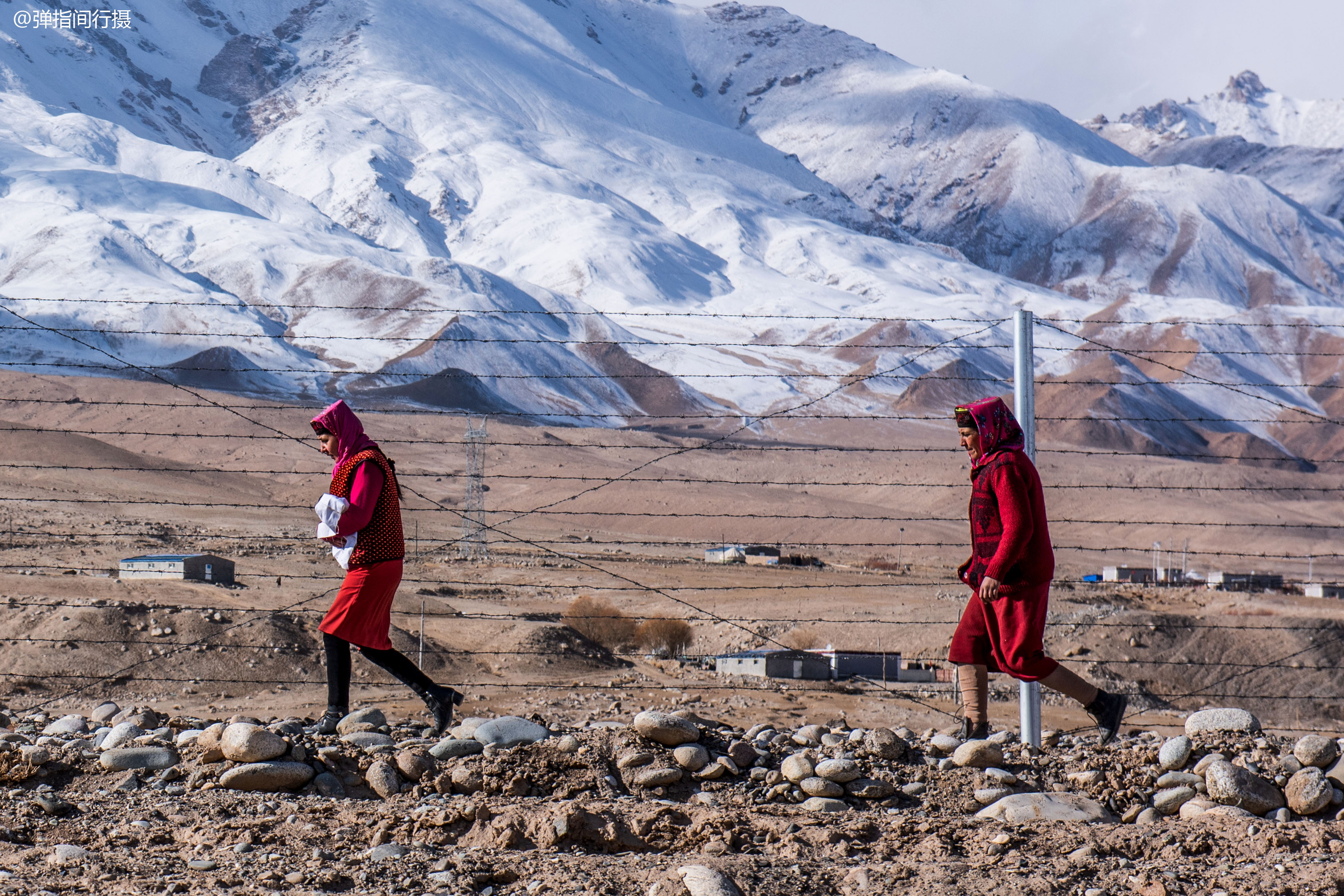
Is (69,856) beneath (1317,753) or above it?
beneath

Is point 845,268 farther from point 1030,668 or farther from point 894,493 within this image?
point 1030,668

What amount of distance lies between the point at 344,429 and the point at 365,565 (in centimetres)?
54

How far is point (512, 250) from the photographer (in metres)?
142

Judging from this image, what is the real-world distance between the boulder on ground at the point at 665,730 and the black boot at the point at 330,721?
1.23 m

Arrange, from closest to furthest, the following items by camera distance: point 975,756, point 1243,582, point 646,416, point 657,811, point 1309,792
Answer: point 657,811 < point 1309,792 < point 975,756 < point 646,416 < point 1243,582

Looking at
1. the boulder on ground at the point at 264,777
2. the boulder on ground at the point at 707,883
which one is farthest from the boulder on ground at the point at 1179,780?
the boulder on ground at the point at 264,777

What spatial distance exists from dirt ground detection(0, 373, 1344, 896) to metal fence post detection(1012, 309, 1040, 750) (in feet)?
2.12

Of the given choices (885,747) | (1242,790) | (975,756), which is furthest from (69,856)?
(1242,790)

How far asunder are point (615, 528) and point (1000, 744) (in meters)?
49.1

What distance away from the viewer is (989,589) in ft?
17.3

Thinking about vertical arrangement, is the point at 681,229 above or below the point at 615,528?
above

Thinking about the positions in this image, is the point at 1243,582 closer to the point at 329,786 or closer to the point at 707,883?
the point at 329,786

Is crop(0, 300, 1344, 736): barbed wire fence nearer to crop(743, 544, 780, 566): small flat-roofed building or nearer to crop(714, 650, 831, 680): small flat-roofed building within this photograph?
crop(714, 650, 831, 680): small flat-roofed building

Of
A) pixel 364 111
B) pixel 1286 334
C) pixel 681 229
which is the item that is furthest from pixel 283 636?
pixel 364 111
